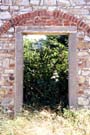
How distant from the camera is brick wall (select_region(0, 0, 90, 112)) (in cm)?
883

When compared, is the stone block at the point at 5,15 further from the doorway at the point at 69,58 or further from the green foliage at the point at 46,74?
the green foliage at the point at 46,74

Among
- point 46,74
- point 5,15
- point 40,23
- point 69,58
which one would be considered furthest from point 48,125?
point 46,74

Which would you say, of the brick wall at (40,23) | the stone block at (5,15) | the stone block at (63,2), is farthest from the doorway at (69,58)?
the stone block at (63,2)

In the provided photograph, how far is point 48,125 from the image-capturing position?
710cm

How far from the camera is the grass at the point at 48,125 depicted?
659cm

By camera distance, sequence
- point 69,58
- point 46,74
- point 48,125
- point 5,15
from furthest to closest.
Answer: point 46,74 → point 5,15 → point 69,58 → point 48,125

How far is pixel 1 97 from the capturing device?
880cm

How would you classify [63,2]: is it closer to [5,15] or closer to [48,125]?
[5,15]

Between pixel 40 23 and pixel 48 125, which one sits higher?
pixel 40 23

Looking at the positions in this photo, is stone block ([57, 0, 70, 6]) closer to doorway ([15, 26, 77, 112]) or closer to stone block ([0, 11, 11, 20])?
doorway ([15, 26, 77, 112])

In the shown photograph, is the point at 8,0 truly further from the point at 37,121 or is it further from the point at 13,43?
the point at 37,121

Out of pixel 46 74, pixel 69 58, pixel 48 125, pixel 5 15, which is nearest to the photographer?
pixel 48 125

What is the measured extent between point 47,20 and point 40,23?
173mm

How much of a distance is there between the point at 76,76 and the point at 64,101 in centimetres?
268
